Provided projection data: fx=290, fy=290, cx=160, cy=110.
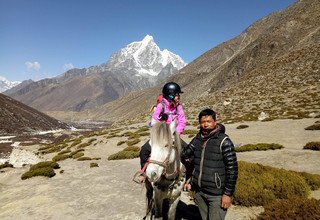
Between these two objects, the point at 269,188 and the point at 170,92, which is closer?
the point at 170,92

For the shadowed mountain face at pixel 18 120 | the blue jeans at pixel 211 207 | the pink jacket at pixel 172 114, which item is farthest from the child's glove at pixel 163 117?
the shadowed mountain face at pixel 18 120

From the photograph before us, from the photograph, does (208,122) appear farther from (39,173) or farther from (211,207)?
(39,173)

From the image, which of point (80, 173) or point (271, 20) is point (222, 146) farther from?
point (271, 20)

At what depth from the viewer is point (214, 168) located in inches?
243

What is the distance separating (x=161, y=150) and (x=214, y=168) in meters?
1.19

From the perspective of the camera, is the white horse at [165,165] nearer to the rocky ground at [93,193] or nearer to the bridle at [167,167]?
the bridle at [167,167]

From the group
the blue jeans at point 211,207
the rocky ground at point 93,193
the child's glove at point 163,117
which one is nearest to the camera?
the blue jeans at point 211,207

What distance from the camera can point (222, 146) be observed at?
6102mm

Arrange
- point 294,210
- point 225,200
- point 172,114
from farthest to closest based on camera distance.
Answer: point 294,210
point 172,114
point 225,200

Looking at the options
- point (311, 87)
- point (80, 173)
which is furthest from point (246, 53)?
point (80, 173)

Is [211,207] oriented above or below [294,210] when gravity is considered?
above

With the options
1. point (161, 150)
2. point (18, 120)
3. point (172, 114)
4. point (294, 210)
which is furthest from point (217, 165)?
point (18, 120)

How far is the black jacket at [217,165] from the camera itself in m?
6.00

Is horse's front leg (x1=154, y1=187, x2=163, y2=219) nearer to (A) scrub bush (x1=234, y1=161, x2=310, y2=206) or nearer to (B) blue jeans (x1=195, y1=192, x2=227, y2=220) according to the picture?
(B) blue jeans (x1=195, y1=192, x2=227, y2=220)
